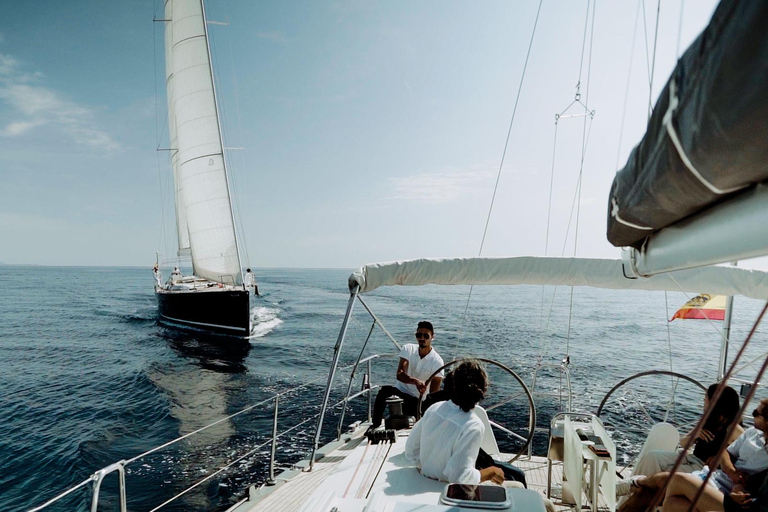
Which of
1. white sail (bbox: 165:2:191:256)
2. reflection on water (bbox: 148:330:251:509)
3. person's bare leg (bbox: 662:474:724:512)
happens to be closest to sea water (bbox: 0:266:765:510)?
reflection on water (bbox: 148:330:251:509)

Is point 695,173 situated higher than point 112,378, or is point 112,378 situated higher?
point 695,173

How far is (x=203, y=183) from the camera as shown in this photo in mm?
20641

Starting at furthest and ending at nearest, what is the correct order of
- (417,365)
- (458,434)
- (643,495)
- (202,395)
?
1. (202,395)
2. (417,365)
3. (643,495)
4. (458,434)

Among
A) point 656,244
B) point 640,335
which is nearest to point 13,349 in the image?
point 656,244

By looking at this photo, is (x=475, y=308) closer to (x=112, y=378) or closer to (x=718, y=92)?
(x=112, y=378)

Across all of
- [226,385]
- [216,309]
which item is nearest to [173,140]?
[216,309]

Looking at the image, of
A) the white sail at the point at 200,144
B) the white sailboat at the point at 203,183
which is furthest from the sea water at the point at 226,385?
the white sail at the point at 200,144

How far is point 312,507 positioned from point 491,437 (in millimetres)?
2031

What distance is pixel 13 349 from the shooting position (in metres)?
18.2

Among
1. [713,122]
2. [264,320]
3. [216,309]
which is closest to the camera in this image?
[713,122]

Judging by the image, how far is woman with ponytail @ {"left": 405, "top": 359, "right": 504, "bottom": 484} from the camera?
2.54 meters

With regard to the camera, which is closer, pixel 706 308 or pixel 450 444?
pixel 450 444

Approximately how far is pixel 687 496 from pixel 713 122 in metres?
2.53

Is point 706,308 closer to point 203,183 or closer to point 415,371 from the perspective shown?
point 415,371
